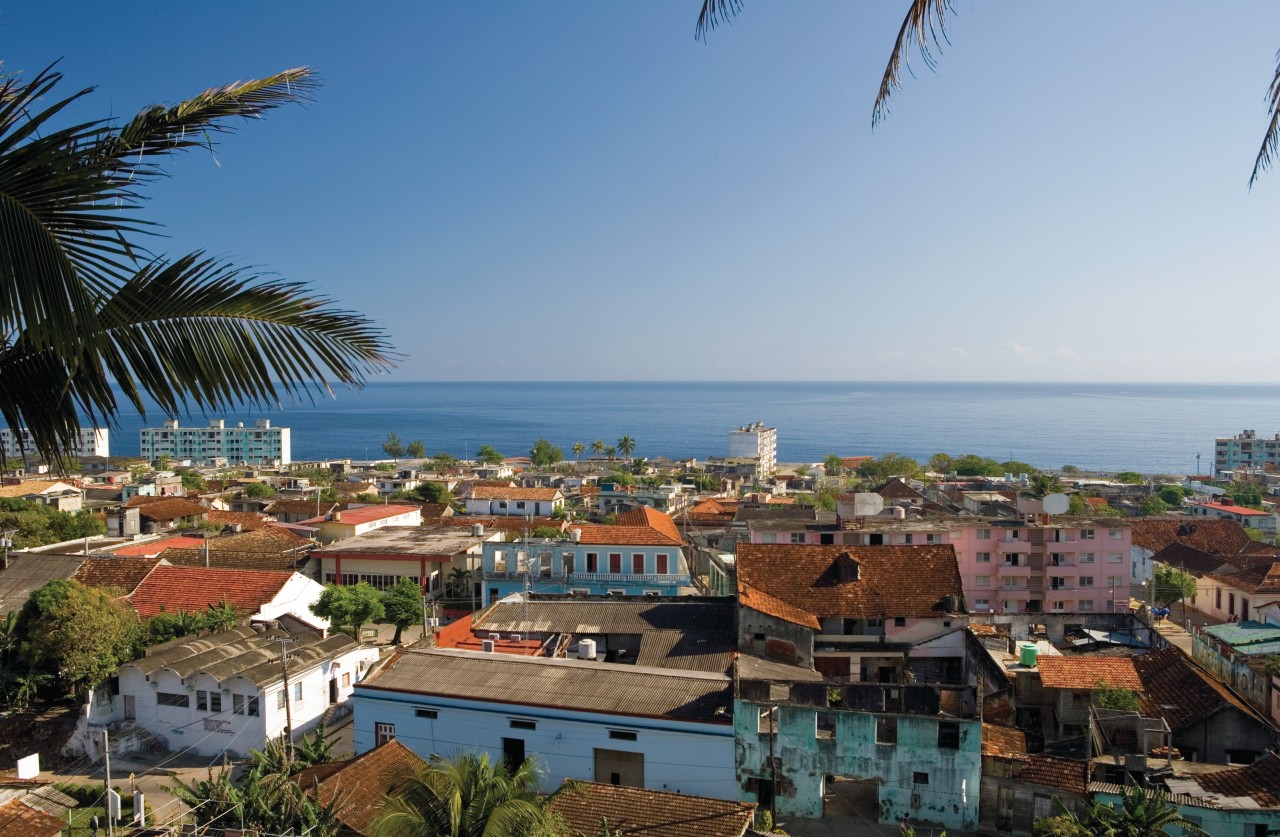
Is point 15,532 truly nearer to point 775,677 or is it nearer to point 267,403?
point 775,677

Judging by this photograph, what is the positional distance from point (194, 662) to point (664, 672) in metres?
11.9

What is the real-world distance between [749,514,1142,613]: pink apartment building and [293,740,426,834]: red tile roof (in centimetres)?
2414

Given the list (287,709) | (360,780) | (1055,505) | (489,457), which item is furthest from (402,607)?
(489,457)

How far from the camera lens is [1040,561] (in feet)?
117

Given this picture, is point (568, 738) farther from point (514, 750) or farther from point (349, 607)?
point (349, 607)

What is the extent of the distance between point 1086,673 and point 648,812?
1231 centimetres

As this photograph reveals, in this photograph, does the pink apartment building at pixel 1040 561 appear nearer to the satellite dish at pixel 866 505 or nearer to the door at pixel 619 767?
the satellite dish at pixel 866 505

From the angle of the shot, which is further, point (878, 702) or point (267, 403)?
point (878, 702)

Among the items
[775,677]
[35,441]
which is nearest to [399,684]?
[775,677]

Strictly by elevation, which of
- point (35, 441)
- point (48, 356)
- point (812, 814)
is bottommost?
point (812, 814)

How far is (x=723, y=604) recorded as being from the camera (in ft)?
83.9

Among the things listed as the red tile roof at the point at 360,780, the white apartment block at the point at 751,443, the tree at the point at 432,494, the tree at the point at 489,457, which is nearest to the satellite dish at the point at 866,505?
the red tile roof at the point at 360,780

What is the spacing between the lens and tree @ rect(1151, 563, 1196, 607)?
3612 cm

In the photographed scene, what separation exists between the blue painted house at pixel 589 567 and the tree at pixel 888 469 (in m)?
59.3
